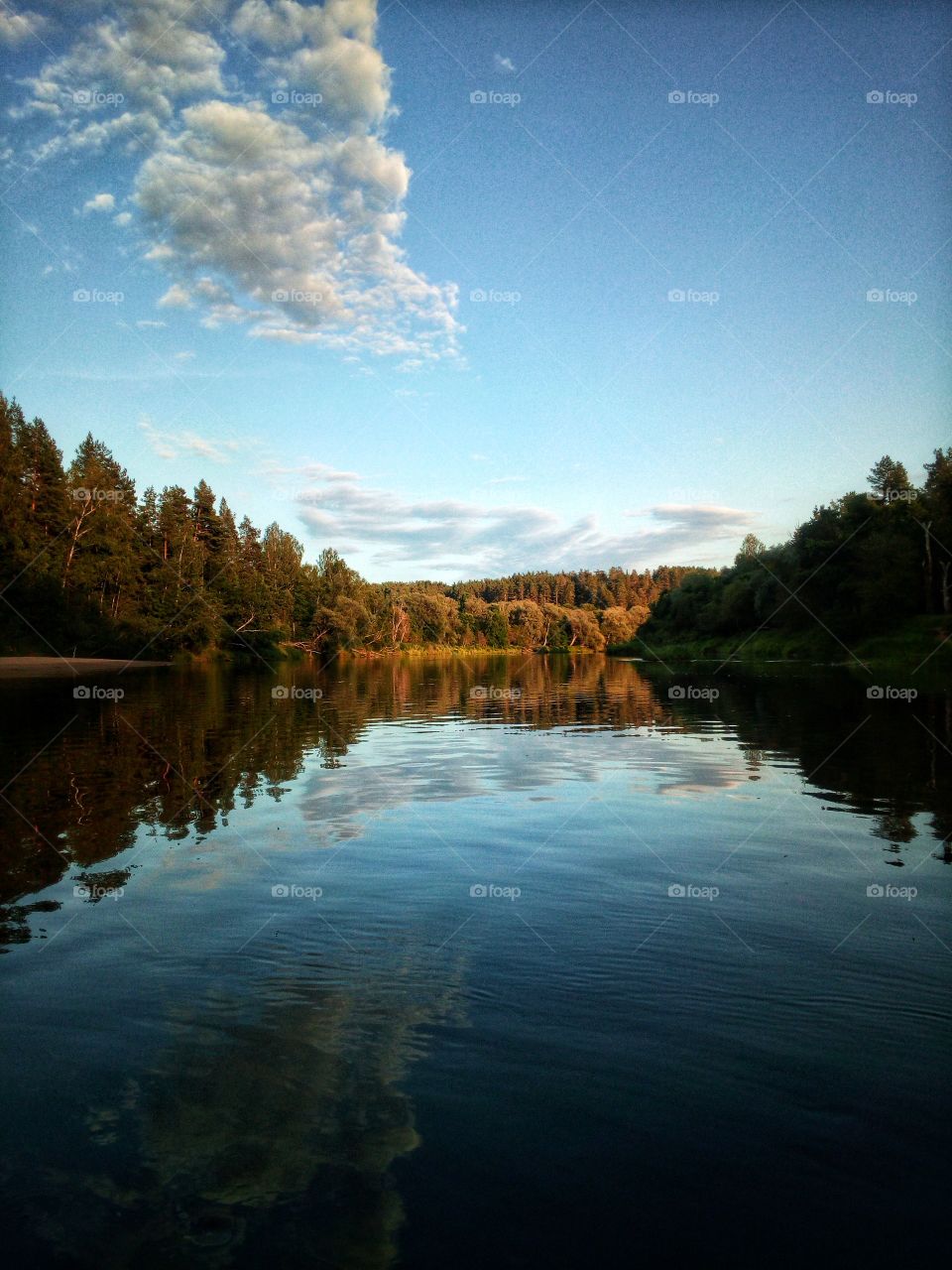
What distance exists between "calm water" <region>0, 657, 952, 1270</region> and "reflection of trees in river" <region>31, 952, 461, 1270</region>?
0.02m

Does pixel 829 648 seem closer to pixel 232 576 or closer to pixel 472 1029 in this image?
pixel 232 576

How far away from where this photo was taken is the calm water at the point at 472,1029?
4508 millimetres

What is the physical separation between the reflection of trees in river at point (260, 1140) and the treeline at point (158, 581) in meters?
77.4

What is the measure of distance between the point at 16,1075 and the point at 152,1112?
1.36m

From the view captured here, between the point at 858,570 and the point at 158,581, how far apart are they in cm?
9102

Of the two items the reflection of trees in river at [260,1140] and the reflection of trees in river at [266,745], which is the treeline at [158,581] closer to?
the reflection of trees in river at [266,745]

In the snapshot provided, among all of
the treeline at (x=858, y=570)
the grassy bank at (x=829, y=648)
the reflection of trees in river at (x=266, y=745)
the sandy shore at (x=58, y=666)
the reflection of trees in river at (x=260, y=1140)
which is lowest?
the reflection of trees in river at (x=260, y=1140)

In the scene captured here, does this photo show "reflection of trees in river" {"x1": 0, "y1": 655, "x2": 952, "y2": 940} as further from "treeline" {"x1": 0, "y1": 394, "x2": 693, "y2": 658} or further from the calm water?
"treeline" {"x1": 0, "y1": 394, "x2": 693, "y2": 658}

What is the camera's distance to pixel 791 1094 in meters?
5.65

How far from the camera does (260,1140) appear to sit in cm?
517

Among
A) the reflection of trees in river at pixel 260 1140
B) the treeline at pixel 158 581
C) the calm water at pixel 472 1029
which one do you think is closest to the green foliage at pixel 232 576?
the treeline at pixel 158 581

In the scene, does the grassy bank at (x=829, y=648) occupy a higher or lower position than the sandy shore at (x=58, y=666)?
higher

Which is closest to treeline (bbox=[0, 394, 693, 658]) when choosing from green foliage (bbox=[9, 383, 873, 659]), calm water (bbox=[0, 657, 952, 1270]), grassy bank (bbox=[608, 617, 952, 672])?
green foliage (bbox=[9, 383, 873, 659])

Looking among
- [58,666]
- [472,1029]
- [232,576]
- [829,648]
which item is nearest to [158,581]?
[232,576]
